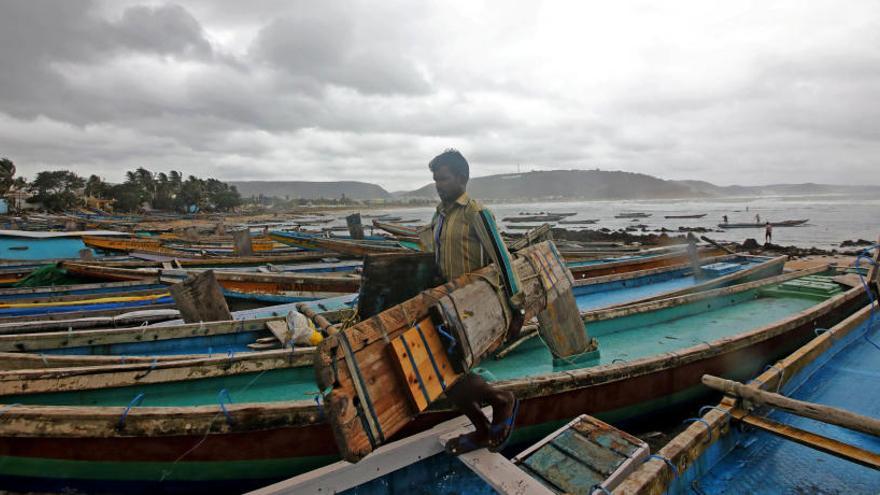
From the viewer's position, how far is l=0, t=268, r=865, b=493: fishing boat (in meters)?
3.03

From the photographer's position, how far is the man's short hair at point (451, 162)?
114 inches

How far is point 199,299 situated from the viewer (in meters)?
5.95

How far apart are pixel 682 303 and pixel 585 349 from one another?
3.10m

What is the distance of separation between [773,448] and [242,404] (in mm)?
4809

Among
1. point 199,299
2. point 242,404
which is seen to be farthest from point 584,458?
point 199,299

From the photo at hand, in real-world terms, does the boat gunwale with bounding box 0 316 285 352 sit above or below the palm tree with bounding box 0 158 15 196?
below

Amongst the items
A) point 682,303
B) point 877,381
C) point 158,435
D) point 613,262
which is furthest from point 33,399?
point 613,262

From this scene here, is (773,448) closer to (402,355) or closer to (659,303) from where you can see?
(659,303)

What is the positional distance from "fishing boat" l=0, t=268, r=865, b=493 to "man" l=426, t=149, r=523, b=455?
1.88 feet

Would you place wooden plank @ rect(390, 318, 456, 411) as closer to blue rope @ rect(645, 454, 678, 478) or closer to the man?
the man

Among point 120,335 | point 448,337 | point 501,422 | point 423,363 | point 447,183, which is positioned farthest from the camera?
point 120,335

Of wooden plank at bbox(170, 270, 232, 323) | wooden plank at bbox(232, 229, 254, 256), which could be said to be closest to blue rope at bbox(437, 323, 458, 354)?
wooden plank at bbox(170, 270, 232, 323)

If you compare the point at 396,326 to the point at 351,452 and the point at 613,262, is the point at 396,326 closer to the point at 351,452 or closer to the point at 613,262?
the point at 351,452

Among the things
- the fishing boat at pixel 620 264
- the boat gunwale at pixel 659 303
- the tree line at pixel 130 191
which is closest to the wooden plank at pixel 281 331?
the boat gunwale at pixel 659 303
